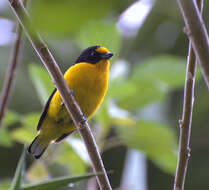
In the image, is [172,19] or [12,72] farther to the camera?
[172,19]

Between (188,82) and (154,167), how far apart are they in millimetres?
3202

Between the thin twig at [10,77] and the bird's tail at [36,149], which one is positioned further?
the bird's tail at [36,149]

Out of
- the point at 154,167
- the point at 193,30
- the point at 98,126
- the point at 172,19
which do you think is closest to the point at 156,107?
the point at 154,167

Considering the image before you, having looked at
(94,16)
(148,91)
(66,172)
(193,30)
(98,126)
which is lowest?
(66,172)

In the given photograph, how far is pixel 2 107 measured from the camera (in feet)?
5.33

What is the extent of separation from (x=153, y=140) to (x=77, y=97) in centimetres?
80

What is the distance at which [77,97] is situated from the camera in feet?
10.1

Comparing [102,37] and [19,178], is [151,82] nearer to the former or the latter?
[102,37]

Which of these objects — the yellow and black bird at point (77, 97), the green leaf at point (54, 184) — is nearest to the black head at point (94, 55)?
the yellow and black bird at point (77, 97)

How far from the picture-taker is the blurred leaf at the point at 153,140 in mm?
2654

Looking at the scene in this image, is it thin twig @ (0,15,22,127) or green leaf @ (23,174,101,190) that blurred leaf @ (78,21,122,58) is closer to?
thin twig @ (0,15,22,127)

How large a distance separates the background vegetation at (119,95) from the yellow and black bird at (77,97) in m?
0.14

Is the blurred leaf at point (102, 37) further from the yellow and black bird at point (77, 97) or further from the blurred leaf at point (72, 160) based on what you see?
the blurred leaf at point (72, 160)

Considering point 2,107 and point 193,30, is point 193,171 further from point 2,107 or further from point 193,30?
point 193,30
